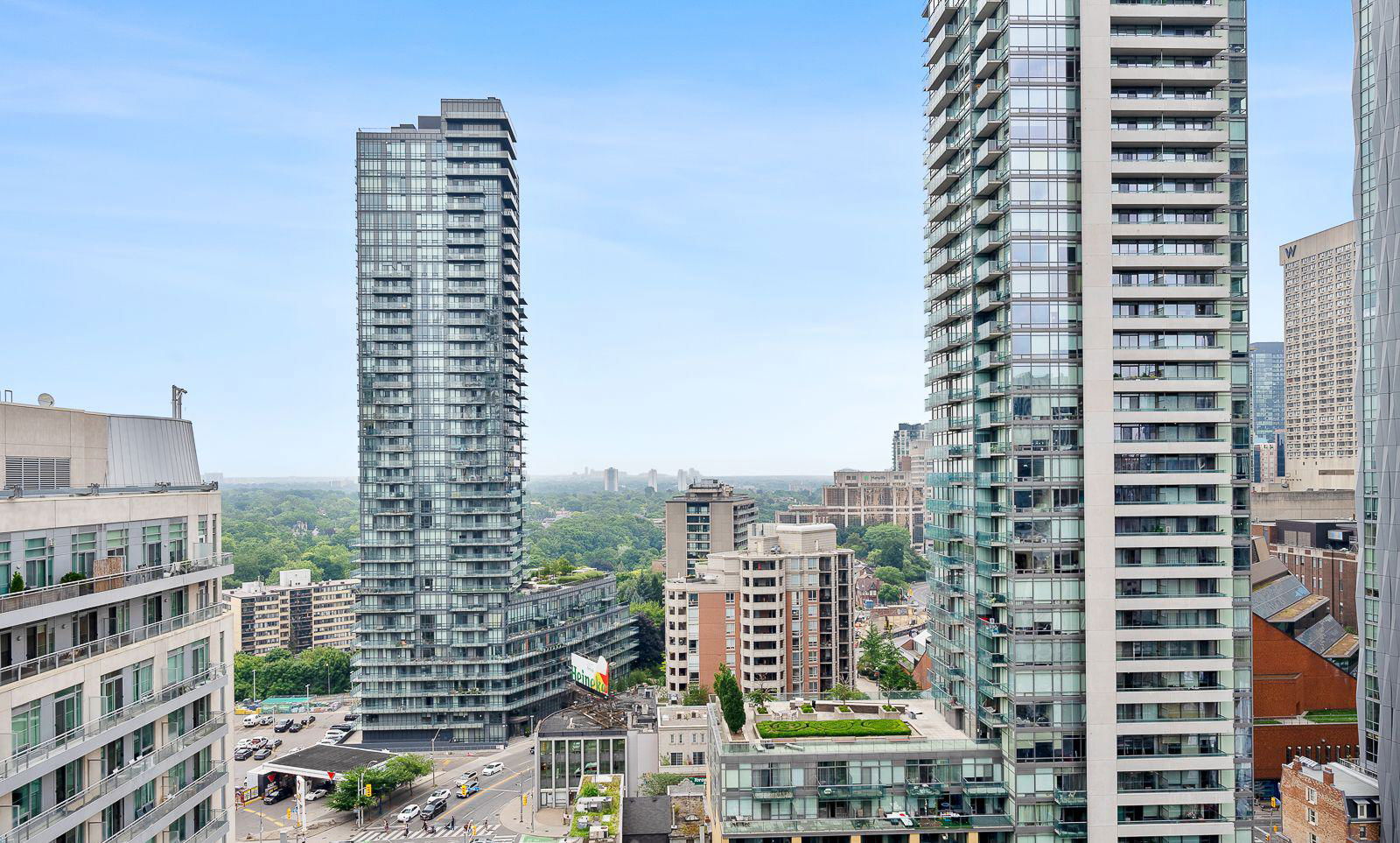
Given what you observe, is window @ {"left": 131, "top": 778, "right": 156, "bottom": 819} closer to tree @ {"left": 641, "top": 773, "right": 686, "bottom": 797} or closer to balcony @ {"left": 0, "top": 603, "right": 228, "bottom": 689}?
balcony @ {"left": 0, "top": 603, "right": 228, "bottom": 689}

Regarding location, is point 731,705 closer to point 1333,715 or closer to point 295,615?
point 1333,715

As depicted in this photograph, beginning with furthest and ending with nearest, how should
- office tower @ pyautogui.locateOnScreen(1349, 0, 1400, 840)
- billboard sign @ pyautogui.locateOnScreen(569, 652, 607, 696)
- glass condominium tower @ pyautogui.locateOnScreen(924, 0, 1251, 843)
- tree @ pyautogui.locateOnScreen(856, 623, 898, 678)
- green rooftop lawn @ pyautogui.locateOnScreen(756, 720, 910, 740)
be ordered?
1. tree @ pyautogui.locateOnScreen(856, 623, 898, 678)
2. billboard sign @ pyautogui.locateOnScreen(569, 652, 607, 696)
3. office tower @ pyautogui.locateOnScreen(1349, 0, 1400, 840)
4. green rooftop lawn @ pyautogui.locateOnScreen(756, 720, 910, 740)
5. glass condominium tower @ pyautogui.locateOnScreen(924, 0, 1251, 843)

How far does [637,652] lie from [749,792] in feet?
299

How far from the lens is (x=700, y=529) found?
171m

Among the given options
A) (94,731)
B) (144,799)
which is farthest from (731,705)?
(94,731)

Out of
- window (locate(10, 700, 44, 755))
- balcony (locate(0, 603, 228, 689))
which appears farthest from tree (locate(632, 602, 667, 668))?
window (locate(10, 700, 44, 755))

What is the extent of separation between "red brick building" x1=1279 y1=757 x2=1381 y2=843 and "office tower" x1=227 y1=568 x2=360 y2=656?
153984 mm

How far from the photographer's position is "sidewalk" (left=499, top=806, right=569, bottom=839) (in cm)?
8412

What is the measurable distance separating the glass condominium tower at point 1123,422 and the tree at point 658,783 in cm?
3965

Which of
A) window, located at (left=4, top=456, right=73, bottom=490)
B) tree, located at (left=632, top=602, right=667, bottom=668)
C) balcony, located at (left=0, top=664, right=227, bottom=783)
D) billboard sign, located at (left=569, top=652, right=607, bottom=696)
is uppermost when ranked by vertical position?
window, located at (left=4, top=456, right=73, bottom=490)

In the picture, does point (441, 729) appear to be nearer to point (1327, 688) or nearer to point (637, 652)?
point (637, 652)

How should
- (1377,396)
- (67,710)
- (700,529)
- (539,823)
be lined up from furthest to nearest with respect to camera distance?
(700,529) < (539,823) < (1377,396) < (67,710)

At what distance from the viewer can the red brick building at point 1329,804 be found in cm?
6291

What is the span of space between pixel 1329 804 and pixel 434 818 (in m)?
79.9
